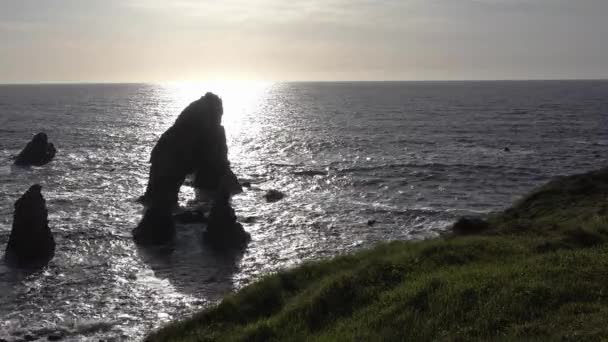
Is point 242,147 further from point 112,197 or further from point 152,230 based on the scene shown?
point 152,230

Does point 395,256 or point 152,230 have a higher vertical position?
point 395,256

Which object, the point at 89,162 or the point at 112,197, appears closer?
the point at 112,197

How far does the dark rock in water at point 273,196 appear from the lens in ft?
191

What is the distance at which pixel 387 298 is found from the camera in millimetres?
19281

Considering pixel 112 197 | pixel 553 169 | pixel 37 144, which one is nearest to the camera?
pixel 112 197

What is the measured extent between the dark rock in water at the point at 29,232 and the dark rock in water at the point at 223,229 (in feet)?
40.6

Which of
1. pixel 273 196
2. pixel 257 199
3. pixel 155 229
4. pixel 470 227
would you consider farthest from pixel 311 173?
pixel 470 227

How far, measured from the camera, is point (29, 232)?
39.8 metres

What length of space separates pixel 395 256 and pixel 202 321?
904 cm

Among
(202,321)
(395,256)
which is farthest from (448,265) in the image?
(202,321)

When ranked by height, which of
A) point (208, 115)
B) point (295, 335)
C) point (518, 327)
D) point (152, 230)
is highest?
point (208, 115)

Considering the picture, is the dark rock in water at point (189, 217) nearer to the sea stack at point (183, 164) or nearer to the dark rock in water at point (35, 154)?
the sea stack at point (183, 164)

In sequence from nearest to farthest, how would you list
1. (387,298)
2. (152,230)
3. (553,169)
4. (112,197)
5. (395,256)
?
1. (387,298)
2. (395,256)
3. (152,230)
4. (112,197)
5. (553,169)

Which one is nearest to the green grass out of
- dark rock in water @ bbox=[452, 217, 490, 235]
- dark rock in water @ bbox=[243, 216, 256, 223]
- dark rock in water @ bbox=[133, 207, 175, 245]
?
dark rock in water @ bbox=[452, 217, 490, 235]
